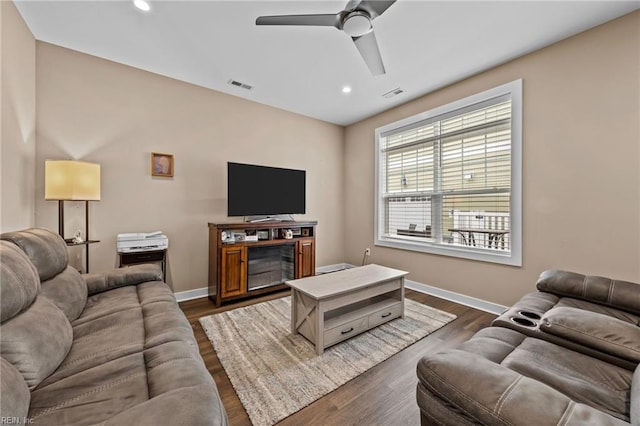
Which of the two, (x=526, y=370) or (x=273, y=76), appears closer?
(x=526, y=370)

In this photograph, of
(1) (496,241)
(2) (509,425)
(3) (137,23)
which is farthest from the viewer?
(1) (496,241)

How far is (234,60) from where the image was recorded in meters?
2.76

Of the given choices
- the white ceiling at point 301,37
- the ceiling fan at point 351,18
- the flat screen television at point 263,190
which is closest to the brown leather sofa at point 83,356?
the flat screen television at point 263,190

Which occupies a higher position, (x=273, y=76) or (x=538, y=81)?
(x=273, y=76)

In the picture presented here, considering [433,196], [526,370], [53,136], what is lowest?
[526,370]

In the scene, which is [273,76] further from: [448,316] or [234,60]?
[448,316]

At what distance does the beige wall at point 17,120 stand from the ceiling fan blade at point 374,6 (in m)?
2.61

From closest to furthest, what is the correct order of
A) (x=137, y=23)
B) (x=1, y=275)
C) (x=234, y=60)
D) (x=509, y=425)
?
(x=509, y=425), (x=1, y=275), (x=137, y=23), (x=234, y=60)

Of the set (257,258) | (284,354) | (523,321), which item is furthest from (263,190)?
(523,321)

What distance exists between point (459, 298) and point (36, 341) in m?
3.67

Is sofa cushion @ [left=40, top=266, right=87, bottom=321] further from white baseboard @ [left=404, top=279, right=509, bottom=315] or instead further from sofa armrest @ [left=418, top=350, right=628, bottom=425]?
white baseboard @ [left=404, top=279, right=509, bottom=315]

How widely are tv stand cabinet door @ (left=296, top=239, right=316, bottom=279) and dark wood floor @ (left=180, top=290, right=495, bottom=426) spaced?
5.31ft

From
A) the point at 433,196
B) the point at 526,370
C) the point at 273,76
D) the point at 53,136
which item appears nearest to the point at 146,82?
the point at 53,136

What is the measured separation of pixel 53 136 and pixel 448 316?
177 inches
